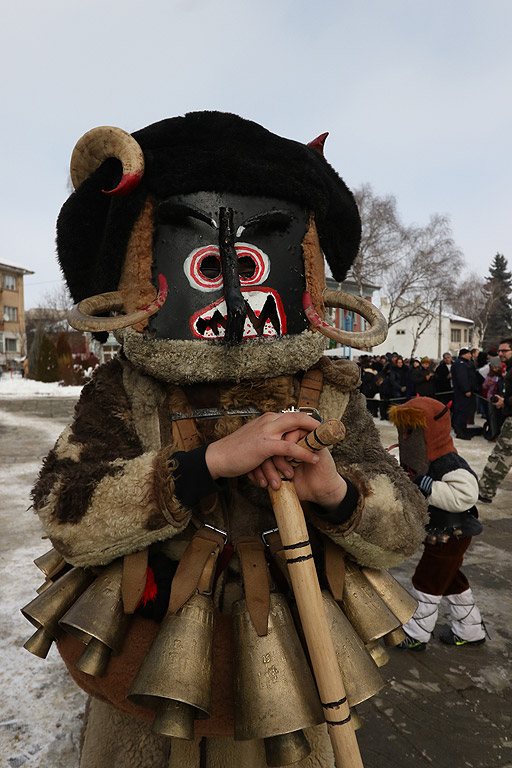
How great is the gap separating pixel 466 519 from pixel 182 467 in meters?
2.03

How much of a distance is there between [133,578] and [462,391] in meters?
8.54

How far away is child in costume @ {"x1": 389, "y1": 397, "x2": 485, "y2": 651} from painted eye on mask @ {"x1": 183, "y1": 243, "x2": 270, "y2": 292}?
5.69 ft

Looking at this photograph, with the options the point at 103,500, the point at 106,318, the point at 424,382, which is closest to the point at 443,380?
the point at 424,382

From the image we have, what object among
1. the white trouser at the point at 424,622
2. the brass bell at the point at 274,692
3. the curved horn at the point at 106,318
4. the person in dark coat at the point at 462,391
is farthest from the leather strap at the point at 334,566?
the person in dark coat at the point at 462,391

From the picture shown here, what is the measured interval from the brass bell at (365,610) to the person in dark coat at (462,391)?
26.8 ft

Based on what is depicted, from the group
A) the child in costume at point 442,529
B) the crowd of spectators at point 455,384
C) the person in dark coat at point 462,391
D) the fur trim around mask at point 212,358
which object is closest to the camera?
the fur trim around mask at point 212,358

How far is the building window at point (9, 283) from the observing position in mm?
39250

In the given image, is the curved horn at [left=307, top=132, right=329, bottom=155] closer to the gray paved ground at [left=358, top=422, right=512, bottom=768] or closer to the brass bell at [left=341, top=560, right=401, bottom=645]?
the brass bell at [left=341, top=560, right=401, bottom=645]

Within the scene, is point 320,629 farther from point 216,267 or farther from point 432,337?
point 432,337

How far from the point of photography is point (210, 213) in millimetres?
1231

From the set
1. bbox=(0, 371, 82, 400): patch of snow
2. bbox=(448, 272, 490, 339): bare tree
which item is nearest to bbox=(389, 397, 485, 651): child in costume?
bbox=(0, 371, 82, 400): patch of snow

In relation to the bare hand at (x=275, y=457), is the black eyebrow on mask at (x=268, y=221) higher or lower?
higher

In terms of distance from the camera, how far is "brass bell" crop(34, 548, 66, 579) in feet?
4.79

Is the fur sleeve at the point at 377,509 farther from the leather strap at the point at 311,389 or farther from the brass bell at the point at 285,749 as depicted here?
the brass bell at the point at 285,749
